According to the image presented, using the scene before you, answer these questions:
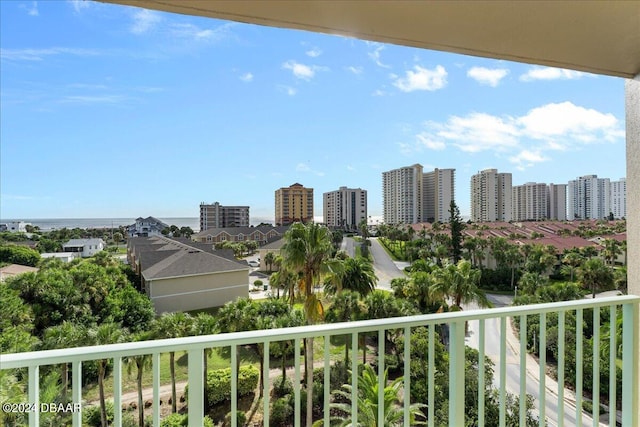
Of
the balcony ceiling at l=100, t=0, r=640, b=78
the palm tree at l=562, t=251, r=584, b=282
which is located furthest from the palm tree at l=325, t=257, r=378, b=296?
the balcony ceiling at l=100, t=0, r=640, b=78

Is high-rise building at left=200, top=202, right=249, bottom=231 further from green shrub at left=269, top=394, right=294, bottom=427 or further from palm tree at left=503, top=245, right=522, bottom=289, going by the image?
palm tree at left=503, top=245, right=522, bottom=289

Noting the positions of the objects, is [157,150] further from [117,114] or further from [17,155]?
[17,155]

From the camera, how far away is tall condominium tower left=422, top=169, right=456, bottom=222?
397 cm

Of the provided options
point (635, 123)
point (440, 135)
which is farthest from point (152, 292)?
point (635, 123)

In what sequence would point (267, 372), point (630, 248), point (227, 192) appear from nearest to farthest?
point (267, 372) < point (630, 248) < point (227, 192)

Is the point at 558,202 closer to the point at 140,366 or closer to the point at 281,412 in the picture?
the point at 281,412

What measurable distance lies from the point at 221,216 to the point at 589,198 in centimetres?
390

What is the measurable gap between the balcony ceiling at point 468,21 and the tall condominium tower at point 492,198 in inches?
88.1

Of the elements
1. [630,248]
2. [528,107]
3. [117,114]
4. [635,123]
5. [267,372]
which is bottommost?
[267,372]

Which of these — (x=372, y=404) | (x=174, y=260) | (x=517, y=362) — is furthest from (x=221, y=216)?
(x=517, y=362)

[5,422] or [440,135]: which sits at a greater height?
[440,135]

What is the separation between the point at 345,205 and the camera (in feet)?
12.5

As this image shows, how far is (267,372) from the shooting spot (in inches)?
45.1

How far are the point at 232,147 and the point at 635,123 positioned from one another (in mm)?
3292
